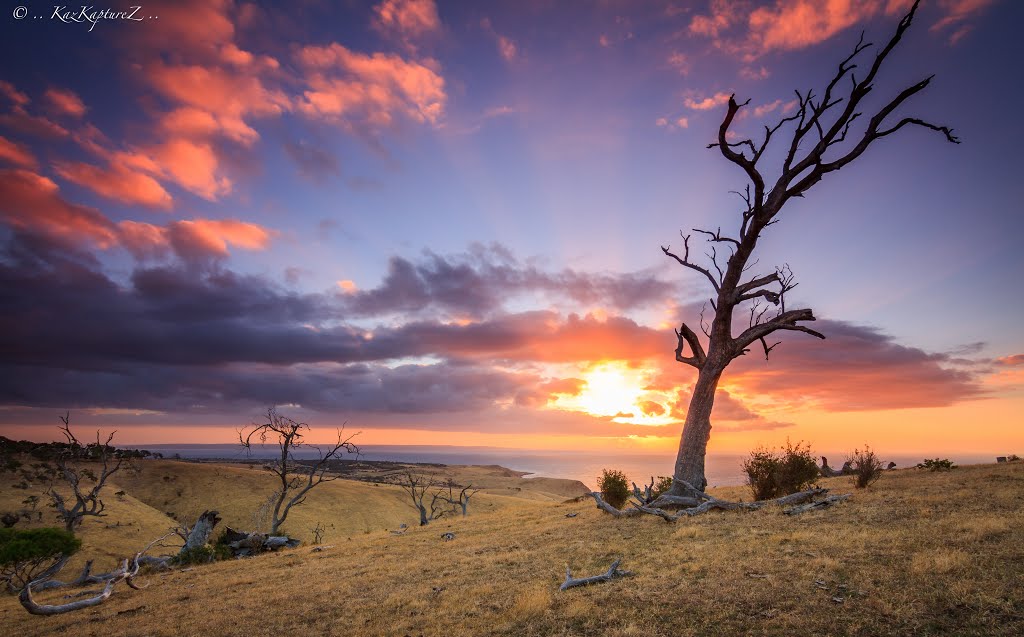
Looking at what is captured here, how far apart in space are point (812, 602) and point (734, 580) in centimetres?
157

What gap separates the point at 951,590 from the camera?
21.8 feet

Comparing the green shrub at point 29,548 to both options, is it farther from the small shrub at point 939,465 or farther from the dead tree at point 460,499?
the small shrub at point 939,465

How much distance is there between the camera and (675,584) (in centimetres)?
870

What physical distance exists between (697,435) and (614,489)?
6.05m

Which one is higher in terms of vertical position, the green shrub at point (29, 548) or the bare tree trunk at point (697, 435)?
the bare tree trunk at point (697, 435)

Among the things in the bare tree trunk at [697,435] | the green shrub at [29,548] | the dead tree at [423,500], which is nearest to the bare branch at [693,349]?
the bare tree trunk at [697,435]

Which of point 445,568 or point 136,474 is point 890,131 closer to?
point 445,568

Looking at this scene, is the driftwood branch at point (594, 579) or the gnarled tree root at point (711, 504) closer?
the driftwood branch at point (594, 579)

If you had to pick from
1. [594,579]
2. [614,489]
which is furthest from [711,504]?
[594,579]

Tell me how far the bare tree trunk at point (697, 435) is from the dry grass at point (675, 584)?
9.18 feet

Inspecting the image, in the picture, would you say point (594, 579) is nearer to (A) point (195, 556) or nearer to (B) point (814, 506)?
(B) point (814, 506)

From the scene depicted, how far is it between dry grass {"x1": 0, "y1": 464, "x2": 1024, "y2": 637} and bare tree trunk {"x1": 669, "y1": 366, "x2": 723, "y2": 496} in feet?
9.18

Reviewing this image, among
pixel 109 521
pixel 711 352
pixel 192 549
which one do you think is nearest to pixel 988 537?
pixel 711 352

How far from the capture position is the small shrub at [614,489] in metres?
22.3
